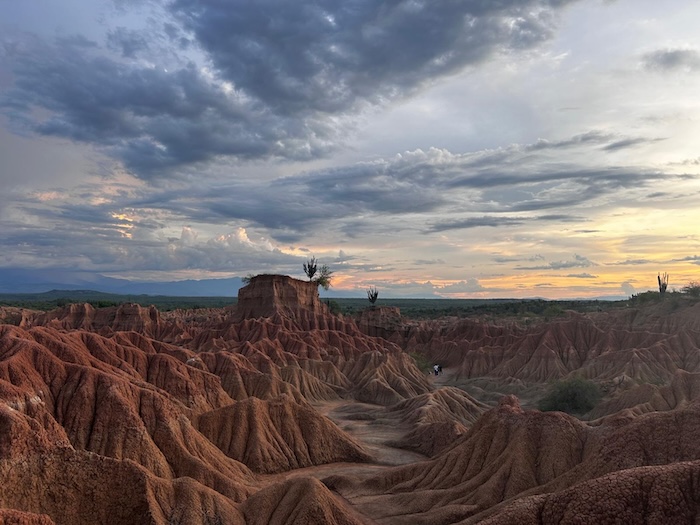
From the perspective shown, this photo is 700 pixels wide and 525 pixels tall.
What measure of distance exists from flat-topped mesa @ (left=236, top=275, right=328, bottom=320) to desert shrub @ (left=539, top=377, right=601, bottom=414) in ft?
228

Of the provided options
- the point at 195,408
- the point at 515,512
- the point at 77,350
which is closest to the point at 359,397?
the point at 195,408

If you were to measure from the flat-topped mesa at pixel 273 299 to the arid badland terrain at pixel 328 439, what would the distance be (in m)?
30.5

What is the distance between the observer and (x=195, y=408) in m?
51.9

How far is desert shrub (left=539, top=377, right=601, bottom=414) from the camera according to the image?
66.3 metres

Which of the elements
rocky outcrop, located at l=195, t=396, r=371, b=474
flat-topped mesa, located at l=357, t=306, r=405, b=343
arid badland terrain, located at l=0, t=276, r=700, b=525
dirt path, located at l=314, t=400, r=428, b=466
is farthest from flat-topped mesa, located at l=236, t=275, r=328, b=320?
rocky outcrop, located at l=195, t=396, r=371, b=474

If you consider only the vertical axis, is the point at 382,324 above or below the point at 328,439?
above

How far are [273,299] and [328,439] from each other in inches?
3077

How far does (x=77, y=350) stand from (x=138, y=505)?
25514mm

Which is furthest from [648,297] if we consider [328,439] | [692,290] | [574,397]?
[328,439]

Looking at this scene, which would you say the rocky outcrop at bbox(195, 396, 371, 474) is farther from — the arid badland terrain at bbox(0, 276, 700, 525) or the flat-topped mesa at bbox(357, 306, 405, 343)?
the flat-topped mesa at bbox(357, 306, 405, 343)

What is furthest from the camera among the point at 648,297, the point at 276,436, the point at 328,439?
the point at 648,297

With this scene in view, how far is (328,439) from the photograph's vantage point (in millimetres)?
50594

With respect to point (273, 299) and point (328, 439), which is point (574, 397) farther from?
point (273, 299)

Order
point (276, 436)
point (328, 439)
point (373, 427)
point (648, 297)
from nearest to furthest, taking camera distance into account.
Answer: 1. point (276, 436)
2. point (328, 439)
3. point (373, 427)
4. point (648, 297)
